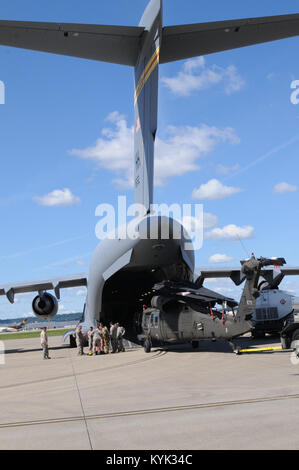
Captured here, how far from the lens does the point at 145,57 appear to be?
12.4m

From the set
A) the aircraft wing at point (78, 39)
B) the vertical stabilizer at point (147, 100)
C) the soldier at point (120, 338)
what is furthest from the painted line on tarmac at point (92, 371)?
the aircraft wing at point (78, 39)

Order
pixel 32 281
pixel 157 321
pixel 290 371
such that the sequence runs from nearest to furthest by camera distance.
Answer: pixel 290 371 < pixel 157 321 < pixel 32 281

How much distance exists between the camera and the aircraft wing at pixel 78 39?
30.9 feet

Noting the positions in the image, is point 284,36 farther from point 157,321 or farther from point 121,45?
point 157,321

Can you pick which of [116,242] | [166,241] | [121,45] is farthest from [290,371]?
[121,45]

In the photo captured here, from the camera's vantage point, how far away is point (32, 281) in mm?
20891

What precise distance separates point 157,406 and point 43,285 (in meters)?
15.4

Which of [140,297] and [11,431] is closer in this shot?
[11,431]

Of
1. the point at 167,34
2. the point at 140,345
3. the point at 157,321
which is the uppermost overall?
the point at 167,34

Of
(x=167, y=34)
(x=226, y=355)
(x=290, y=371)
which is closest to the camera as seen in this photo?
(x=290, y=371)

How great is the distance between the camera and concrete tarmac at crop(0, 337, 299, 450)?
4621 millimetres

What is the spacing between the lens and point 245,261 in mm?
12078

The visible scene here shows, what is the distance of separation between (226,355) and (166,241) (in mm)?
3872

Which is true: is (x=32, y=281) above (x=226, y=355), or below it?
above
